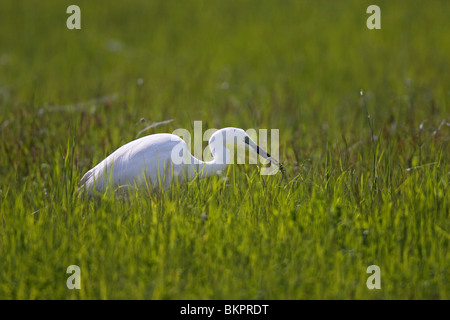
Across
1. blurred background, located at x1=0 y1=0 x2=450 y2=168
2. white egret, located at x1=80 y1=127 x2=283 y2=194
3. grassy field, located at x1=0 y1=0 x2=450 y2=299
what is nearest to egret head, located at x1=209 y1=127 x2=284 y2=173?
white egret, located at x1=80 y1=127 x2=283 y2=194

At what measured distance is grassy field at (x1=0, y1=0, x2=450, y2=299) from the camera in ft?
11.1

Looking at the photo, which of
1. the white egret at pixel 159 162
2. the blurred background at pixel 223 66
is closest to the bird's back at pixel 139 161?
the white egret at pixel 159 162

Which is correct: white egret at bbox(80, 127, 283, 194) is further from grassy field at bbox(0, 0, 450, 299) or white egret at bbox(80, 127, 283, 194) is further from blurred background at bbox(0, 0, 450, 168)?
blurred background at bbox(0, 0, 450, 168)

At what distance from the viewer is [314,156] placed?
18.9 feet

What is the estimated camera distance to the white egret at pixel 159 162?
15.6 ft

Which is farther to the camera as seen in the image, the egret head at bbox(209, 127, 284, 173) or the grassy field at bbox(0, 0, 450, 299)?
the egret head at bbox(209, 127, 284, 173)

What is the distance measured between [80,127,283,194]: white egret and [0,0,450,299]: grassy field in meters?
0.17

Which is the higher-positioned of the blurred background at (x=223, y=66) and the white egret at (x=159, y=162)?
the blurred background at (x=223, y=66)

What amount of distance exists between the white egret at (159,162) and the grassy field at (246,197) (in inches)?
6.8

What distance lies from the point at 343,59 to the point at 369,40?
1427 millimetres

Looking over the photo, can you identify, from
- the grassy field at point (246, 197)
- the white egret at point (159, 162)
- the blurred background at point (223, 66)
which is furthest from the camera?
the blurred background at point (223, 66)

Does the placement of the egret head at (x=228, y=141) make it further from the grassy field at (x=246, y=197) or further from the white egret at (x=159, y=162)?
the grassy field at (x=246, y=197)

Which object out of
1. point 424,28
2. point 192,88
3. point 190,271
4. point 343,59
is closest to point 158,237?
point 190,271

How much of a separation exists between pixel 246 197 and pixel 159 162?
0.99 meters
